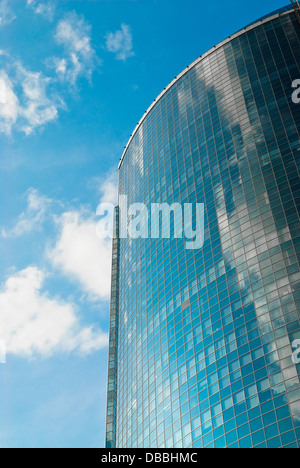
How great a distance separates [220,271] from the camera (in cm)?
9412

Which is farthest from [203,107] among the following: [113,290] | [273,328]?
[273,328]

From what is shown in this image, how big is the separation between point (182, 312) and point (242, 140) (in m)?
35.8

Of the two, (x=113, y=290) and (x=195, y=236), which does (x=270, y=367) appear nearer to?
(x=195, y=236)

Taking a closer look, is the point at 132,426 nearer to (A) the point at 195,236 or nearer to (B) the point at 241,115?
(A) the point at 195,236

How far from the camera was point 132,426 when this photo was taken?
102m

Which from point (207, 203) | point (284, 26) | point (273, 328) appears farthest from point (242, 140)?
point (273, 328)

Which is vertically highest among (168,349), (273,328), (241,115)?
(241,115)

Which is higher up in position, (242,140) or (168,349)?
(242,140)

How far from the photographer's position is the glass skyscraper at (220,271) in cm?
7788

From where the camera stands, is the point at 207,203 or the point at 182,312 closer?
the point at 182,312

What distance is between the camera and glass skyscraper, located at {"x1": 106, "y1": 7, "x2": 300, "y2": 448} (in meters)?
77.9
